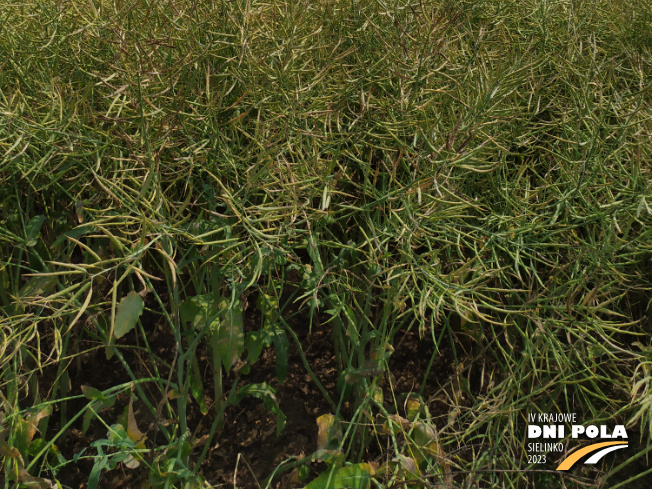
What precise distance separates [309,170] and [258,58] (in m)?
0.25

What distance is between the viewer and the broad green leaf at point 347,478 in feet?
3.76

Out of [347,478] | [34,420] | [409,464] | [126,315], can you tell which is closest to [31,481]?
[34,420]

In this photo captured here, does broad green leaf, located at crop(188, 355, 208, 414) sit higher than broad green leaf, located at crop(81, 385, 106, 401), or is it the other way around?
broad green leaf, located at crop(81, 385, 106, 401)

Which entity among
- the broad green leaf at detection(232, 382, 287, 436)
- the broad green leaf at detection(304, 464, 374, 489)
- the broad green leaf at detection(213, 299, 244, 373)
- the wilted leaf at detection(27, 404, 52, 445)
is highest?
the broad green leaf at detection(213, 299, 244, 373)

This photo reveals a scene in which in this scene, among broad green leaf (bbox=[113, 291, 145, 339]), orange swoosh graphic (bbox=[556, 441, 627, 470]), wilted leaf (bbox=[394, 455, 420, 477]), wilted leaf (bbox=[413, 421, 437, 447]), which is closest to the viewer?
broad green leaf (bbox=[113, 291, 145, 339])

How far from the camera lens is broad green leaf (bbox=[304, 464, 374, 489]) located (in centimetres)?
114

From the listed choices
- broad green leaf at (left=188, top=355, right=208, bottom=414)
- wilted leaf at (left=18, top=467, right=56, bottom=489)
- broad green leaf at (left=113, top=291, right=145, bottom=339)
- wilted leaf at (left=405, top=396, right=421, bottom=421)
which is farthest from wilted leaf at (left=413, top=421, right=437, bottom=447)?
wilted leaf at (left=18, top=467, right=56, bottom=489)

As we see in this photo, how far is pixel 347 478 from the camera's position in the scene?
1.15 meters

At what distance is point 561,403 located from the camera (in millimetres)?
1438

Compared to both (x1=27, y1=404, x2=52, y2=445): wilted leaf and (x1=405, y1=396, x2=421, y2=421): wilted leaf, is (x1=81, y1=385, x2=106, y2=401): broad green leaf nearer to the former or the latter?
(x1=27, y1=404, x2=52, y2=445): wilted leaf

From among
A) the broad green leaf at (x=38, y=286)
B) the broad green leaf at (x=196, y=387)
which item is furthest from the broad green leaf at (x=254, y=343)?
the broad green leaf at (x=38, y=286)

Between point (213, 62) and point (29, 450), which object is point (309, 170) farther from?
point (29, 450)

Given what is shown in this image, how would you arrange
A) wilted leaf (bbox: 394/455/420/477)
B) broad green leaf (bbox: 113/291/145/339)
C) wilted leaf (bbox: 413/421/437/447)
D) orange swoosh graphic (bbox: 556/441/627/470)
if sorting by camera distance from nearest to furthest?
broad green leaf (bbox: 113/291/145/339)
wilted leaf (bbox: 394/455/420/477)
wilted leaf (bbox: 413/421/437/447)
orange swoosh graphic (bbox: 556/441/627/470)

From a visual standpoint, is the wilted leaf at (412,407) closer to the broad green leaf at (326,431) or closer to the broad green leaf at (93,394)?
the broad green leaf at (326,431)
